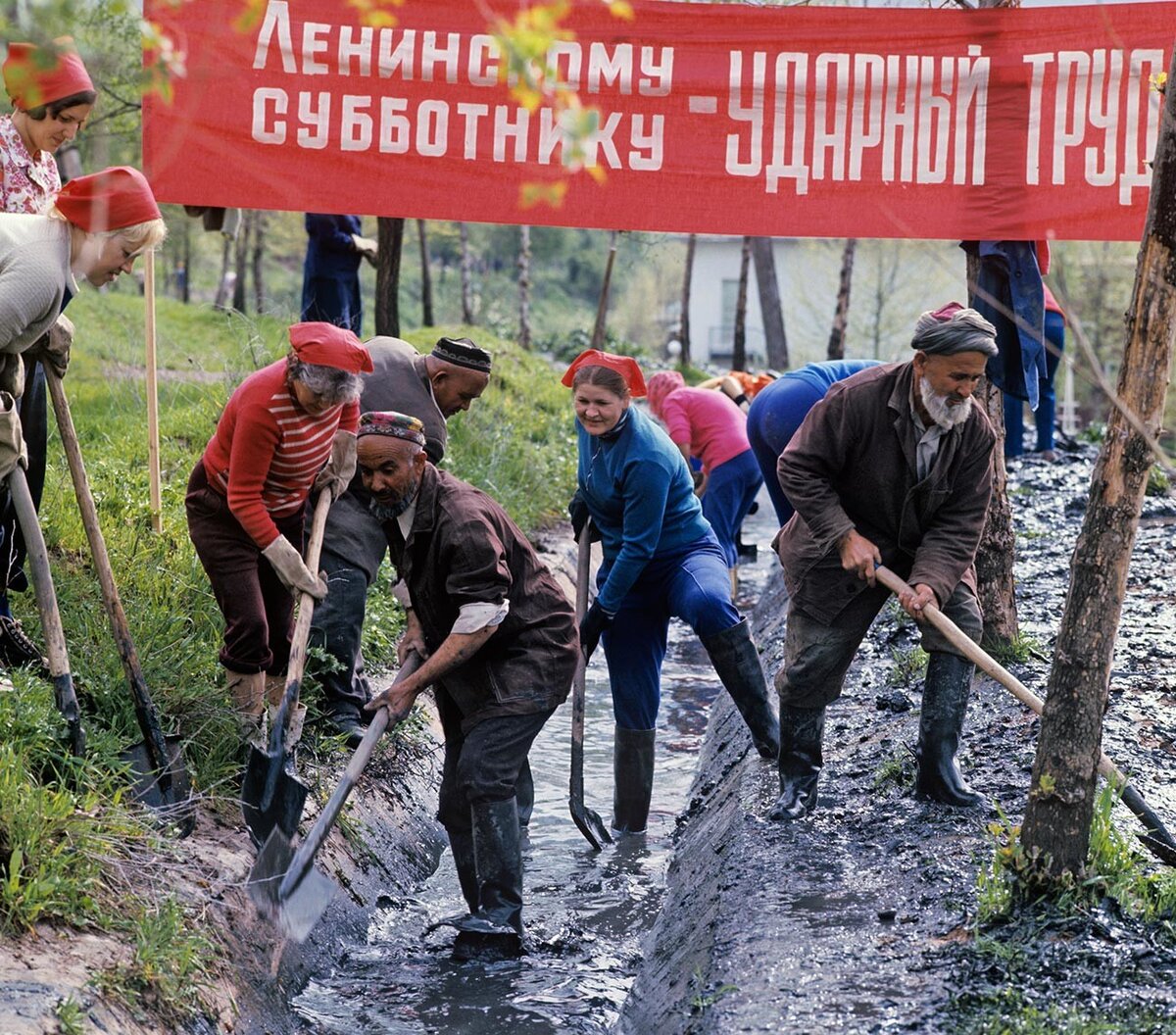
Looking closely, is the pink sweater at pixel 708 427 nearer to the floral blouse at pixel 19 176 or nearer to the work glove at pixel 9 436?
the floral blouse at pixel 19 176

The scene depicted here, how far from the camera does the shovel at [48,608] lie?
4438 mm

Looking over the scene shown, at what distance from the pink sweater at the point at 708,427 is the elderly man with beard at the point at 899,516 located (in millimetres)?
4195

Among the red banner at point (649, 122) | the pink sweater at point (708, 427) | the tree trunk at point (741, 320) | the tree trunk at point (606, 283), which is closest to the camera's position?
the red banner at point (649, 122)

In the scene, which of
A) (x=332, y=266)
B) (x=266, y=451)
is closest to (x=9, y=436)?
(x=266, y=451)

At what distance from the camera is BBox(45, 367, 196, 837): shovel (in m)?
4.62

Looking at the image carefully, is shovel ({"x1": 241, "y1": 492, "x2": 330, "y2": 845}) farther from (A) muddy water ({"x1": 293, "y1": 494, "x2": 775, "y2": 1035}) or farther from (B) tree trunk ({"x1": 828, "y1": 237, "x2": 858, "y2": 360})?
(B) tree trunk ({"x1": 828, "y1": 237, "x2": 858, "y2": 360})

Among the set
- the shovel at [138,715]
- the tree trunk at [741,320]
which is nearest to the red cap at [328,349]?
the shovel at [138,715]

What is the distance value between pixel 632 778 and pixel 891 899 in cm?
224

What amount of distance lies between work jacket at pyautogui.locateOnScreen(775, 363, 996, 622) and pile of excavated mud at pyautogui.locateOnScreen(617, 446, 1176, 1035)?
887 mm

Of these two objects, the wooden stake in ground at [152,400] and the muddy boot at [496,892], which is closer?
the muddy boot at [496,892]

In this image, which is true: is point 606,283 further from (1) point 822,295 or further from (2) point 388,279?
(1) point 822,295

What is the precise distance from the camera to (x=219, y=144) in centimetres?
677

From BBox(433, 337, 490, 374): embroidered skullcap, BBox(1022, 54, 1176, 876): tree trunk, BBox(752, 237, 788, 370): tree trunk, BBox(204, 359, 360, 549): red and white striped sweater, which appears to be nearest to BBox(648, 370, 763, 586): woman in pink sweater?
BBox(433, 337, 490, 374): embroidered skullcap

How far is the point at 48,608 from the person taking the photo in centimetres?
446
